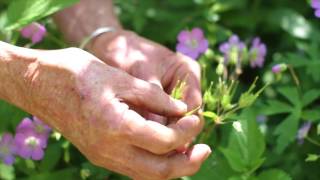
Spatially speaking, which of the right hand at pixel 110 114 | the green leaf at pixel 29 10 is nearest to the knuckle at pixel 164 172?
the right hand at pixel 110 114

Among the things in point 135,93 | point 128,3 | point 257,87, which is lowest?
point 257,87

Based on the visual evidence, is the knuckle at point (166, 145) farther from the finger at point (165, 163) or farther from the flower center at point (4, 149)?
the flower center at point (4, 149)

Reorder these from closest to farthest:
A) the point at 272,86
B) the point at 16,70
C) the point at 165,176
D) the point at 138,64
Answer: the point at 165,176
the point at 16,70
the point at 138,64
the point at 272,86

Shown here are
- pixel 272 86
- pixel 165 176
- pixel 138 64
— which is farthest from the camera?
pixel 272 86

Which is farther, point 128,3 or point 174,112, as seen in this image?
point 128,3

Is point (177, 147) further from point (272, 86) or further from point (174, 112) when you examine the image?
point (272, 86)

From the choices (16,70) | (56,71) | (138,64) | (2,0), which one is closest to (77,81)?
(56,71)
